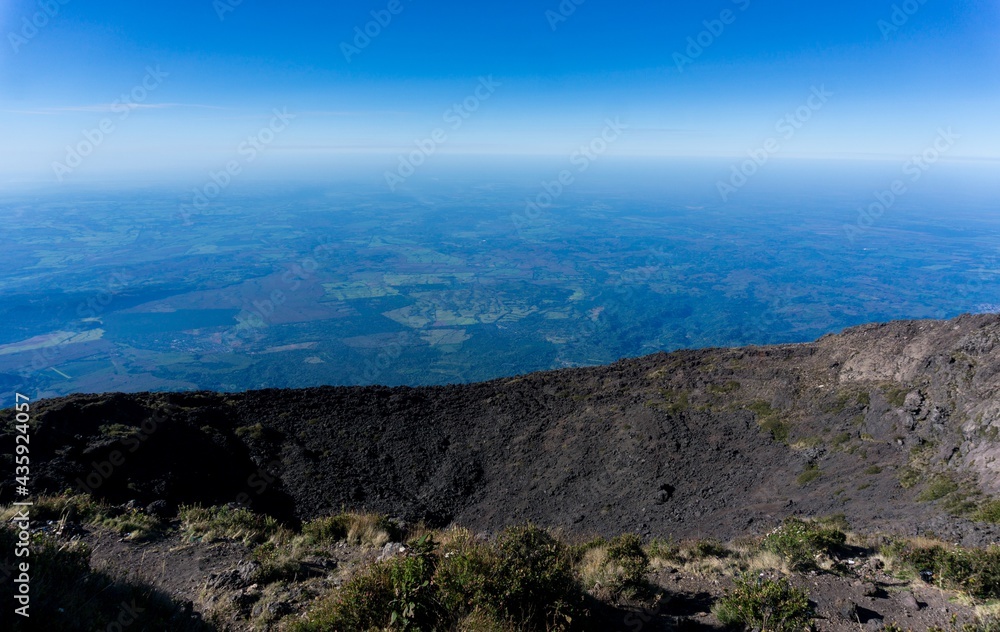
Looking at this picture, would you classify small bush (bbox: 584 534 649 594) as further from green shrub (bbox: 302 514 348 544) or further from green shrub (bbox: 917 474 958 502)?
green shrub (bbox: 917 474 958 502)

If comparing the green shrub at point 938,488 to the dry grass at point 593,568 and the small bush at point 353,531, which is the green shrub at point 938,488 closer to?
the dry grass at point 593,568

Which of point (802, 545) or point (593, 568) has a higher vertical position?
point (593, 568)

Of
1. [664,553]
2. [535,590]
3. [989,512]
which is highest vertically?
[535,590]

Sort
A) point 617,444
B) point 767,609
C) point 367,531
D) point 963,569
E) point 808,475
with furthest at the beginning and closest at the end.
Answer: point 617,444, point 808,475, point 367,531, point 963,569, point 767,609

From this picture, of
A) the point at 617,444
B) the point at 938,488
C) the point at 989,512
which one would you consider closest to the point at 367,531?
the point at 617,444

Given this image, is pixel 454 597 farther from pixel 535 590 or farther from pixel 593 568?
pixel 593 568

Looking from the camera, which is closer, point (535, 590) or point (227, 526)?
point (535, 590)

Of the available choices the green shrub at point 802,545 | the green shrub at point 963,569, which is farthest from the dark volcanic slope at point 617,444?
the green shrub at point 802,545
